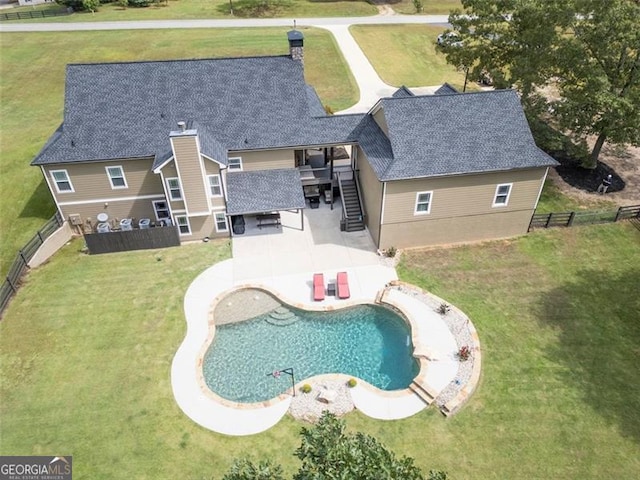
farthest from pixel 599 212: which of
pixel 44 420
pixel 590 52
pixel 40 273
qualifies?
pixel 40 273

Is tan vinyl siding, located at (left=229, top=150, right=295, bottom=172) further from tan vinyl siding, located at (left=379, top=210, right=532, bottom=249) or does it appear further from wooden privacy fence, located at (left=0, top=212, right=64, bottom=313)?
wooden privacy fence, located at (left=0, top=212, right=64, bottom=313)

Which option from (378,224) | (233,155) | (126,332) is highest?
(233,155)

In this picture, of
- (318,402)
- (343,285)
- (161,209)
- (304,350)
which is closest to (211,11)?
(161,209)

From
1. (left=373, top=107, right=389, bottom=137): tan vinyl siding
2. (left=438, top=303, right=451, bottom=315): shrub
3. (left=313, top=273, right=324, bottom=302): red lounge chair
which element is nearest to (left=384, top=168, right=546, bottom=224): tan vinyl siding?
(left=373, top=107, right=389, bottom=137): tan vinyl siding

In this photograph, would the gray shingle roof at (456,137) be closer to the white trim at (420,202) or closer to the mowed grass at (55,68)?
the white trim at (420,202)

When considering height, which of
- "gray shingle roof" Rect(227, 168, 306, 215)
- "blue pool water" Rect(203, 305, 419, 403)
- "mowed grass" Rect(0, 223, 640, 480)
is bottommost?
"blue pool water" Rect(203, 305, 419, 403)

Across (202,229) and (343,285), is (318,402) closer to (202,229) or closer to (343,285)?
(343,285)

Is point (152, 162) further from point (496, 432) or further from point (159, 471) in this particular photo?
point (496, 432)
